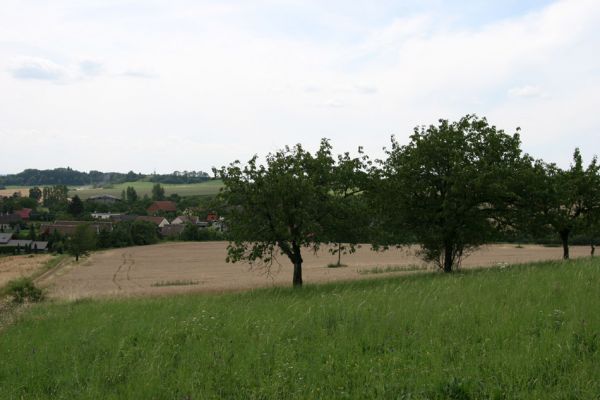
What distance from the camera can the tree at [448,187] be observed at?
25.8m

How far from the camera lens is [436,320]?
8258 millimetres

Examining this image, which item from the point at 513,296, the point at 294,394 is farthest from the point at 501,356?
the point at 513,296

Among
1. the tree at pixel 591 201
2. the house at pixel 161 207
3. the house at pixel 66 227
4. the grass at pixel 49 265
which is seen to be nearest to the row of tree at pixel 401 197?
the tree at pixel 591 201

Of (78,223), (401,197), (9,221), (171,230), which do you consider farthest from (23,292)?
(9,221)

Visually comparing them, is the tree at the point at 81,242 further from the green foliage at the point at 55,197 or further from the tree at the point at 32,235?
the green foliage at the point at 55,197

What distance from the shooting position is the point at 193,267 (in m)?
69.3

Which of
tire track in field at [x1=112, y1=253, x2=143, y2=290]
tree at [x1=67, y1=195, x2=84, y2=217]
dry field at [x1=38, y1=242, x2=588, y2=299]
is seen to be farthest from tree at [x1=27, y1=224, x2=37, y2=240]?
tire track in field at [x1=112, y1=253, x2=143, y2=290]

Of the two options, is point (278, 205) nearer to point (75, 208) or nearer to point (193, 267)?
point (193, 267)

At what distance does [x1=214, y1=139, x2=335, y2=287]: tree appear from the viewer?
2436 centimetres

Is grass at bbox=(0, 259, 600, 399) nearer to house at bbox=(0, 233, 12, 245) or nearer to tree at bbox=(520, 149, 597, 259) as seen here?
tree at bbox=(520, 149, 597, 259)

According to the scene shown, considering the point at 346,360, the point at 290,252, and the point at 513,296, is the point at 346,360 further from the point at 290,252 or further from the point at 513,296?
the point at 290,252

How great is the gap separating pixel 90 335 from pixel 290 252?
52.1ft

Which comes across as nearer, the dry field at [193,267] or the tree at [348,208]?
the tree at [348,208]

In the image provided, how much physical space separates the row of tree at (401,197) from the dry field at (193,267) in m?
15.0
